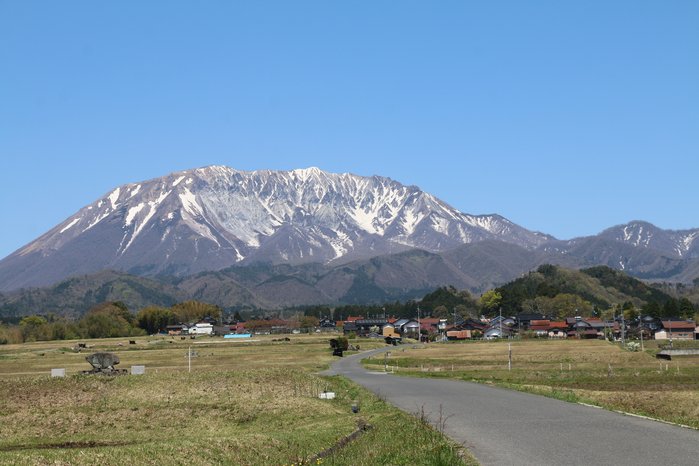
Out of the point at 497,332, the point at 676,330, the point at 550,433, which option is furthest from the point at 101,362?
the point at 676,330

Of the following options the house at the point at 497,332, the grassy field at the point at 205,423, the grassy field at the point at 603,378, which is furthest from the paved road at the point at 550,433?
the house at the point at 497,332

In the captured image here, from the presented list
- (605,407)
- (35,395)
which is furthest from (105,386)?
(605,407)

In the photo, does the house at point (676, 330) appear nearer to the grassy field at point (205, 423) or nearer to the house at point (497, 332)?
the house at point (497, 332)

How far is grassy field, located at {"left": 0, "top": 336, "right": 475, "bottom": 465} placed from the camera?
25594mm

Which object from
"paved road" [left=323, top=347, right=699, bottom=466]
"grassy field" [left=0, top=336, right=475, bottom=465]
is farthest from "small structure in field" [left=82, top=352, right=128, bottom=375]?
"paved road" [left=323, top=347, right=699, bottom=466]

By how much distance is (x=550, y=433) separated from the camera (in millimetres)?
27344

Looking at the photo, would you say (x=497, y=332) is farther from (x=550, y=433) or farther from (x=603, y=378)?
(x=550, y=433)

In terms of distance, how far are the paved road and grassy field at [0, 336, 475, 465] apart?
1.43 meters

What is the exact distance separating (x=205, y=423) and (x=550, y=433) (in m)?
15.2

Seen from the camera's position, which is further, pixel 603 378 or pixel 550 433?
pixel 603 378

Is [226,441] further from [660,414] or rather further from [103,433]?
[660,414]

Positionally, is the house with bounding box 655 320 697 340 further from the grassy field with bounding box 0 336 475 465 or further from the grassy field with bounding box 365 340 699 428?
the grassy field with bounding box 0 336 475 465

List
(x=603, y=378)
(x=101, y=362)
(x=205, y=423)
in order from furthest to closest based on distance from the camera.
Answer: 1. (x=101, y=362)
2. (x=603, y=378)
3. (x=205, y=423)

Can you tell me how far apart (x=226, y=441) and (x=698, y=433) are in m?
14.9
